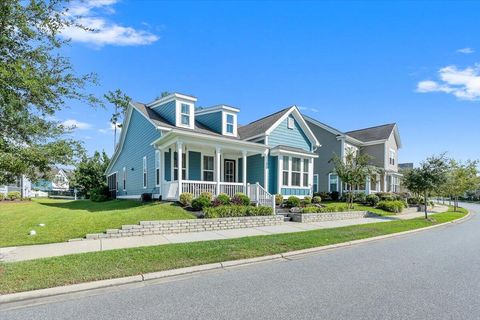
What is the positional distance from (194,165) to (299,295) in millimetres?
13358

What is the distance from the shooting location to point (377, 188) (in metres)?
30.8

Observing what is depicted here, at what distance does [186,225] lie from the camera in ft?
36.3

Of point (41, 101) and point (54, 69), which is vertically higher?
point (54, 69)

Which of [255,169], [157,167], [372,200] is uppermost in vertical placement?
[157,167]

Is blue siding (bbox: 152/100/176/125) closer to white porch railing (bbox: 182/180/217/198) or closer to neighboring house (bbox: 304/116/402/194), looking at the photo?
white porch railing (bbox: 182/180/217/198)

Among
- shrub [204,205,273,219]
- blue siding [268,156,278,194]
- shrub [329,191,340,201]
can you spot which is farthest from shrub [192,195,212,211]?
shrub [329,191,340,201]

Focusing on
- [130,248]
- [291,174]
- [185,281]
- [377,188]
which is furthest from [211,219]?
[377,188]

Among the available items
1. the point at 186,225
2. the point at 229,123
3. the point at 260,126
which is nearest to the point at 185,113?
the point at 229,123

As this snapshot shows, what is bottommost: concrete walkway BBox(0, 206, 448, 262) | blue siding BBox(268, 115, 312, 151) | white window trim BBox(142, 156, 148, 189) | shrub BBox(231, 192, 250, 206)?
concrete walkway BBox(0, 206, 448, 262)

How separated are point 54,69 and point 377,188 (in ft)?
99.2

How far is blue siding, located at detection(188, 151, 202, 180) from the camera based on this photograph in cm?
1752

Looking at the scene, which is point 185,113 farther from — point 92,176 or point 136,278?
point 92,176

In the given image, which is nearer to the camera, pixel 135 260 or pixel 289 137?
pixel 135 260

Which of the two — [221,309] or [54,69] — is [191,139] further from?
[221,309]
